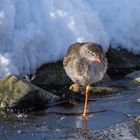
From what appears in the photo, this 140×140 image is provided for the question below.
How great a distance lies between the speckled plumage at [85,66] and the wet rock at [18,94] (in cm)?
55

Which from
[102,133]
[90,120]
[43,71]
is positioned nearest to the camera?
[102,133]

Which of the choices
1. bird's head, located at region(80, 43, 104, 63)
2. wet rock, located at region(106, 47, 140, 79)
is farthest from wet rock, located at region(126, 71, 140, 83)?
bird's head, located at region(80, 43, 104, 63)

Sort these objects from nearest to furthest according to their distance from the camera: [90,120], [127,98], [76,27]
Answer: [90,120]
[127,98]
[76,27]

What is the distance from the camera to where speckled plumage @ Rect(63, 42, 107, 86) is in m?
7.62

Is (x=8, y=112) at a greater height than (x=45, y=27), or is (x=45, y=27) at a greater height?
(x=45, y=27)

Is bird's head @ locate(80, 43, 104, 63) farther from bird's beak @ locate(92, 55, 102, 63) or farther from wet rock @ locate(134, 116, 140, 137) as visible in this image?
wet rock @ locate(134, 116, 140, 137)

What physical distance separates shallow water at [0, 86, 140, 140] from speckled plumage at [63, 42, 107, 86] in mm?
430

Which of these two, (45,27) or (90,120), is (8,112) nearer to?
(90,120)

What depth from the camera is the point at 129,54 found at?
10062 millimetres

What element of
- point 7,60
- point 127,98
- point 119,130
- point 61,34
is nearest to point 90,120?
point 119,130

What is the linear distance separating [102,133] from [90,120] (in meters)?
0.58

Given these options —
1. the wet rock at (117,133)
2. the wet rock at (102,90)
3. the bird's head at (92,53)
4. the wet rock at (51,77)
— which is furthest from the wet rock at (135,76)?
the wet rock at (117,133)

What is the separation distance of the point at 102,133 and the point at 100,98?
1521mm

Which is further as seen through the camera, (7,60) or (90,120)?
(7,60)
